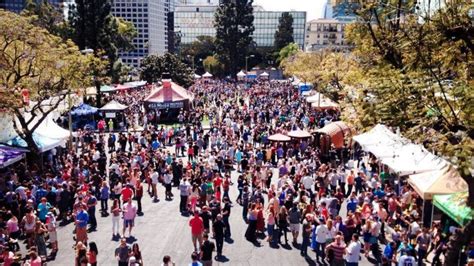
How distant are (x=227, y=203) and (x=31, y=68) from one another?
449 inches

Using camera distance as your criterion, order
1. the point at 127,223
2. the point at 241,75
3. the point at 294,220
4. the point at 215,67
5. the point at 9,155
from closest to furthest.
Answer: the point at 294,220, the point at 127,223, the point at 9,155, the point at 241,75, the point at 215,67

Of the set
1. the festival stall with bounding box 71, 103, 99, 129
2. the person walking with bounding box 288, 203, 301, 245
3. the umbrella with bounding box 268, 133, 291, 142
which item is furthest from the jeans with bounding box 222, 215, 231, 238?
the festival stall with bounding box 71, 103, 99, 129

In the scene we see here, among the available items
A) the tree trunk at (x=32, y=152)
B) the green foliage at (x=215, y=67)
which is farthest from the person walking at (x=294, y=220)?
the green foliage at (x=215, y=67)

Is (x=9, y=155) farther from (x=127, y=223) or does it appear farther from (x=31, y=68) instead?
(x=127, y=223)

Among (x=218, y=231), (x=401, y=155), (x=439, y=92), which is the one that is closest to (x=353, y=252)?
(x=218, y=231)

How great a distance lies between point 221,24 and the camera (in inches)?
3484

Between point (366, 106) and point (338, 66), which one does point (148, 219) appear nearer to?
point (366, 106)

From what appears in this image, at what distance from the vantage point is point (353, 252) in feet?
37.6

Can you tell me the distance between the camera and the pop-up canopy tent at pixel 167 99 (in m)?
37.8

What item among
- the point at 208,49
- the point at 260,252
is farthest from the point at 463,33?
the point at 208,49

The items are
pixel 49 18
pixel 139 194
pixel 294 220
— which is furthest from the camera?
pixel 49 18

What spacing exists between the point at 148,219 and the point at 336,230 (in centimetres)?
656

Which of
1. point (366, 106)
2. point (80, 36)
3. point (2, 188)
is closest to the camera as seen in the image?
point (366, 106)

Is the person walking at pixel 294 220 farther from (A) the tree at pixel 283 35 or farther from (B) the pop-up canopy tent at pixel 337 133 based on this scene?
(A) the tree at pixel 283 35
